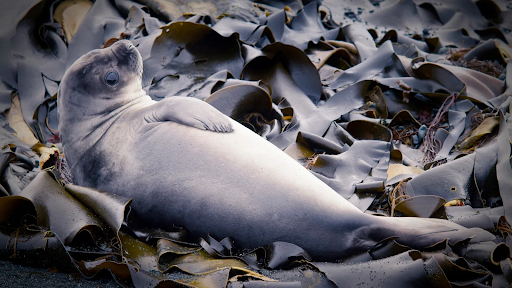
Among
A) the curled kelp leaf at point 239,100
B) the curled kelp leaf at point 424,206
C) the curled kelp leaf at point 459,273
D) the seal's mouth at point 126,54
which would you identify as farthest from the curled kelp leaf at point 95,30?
the curled kelp leaf at point 459,273

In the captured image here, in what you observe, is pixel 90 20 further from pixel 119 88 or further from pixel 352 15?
pixel 352 15

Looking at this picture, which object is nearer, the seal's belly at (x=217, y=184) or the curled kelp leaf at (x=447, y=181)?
the seal's belly at (x=217, y=184)

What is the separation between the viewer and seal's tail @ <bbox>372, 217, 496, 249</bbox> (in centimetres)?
220

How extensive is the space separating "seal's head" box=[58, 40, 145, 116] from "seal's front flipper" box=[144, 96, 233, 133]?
0.42m

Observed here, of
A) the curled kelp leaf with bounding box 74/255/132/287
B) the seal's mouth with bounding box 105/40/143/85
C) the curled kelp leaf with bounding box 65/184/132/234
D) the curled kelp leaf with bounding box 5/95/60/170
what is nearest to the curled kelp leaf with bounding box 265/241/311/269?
the curled kelp leaf with bounding box 74/255/132/287

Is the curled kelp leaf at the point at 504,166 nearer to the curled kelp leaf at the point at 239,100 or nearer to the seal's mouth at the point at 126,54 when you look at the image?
the curled kelp leaf at the point at 239,100

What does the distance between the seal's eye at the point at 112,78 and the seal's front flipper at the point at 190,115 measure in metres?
0.45

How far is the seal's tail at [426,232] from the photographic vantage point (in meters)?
2.20

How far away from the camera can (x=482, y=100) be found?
12.4 ft

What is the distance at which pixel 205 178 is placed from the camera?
233 cm

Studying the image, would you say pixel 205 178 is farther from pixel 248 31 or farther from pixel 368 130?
pixel 248 31

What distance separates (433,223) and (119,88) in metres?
2.30

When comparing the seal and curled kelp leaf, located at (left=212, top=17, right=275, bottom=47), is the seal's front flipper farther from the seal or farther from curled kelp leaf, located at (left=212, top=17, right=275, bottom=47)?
curled kelp leaf, located at (left=212, top=17, right=275, bottom=47)

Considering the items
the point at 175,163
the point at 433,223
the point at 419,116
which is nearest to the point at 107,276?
the point at 175,163
